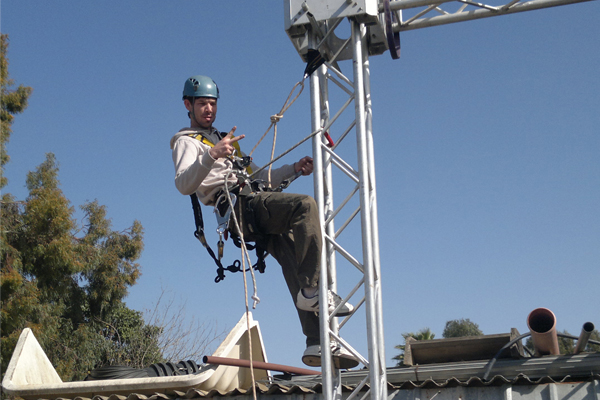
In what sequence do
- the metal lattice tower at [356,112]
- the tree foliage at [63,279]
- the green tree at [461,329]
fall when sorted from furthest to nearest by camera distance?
the green tree at [461,329]
the tree foliage at [63,279]
the metal lattice tower at [356,112]

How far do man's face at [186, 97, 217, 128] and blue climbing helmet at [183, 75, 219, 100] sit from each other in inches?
1.7

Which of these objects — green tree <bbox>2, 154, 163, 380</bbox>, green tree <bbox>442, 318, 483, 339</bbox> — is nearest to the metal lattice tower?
green tree <bbox>2, 154, 163, 380</bbox>

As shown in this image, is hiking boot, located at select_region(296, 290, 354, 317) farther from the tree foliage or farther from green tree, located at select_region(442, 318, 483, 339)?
green tree, located at select_region(442, 318, 483, 339)

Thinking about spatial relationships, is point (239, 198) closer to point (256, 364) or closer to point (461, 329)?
point (256, 364)

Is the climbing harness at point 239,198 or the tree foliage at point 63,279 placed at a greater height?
the tree foliage at point 63,279

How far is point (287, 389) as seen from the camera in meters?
5.63

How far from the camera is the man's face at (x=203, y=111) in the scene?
5859 mm

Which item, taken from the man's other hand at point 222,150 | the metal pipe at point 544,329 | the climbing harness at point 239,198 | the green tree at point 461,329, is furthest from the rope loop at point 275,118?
the green tree at point 461,329

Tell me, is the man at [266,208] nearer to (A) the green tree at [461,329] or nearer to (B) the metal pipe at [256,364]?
(B) the metal pipe at [256,364]

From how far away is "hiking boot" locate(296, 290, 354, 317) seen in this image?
4992 millimetres

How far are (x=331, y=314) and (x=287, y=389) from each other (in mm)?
1070

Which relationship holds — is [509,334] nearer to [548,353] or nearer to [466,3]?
[548,353]

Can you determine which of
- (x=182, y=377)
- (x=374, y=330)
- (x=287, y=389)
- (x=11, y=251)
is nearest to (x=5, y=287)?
(x=11, y=251)

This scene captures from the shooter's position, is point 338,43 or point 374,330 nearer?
point 374,330
